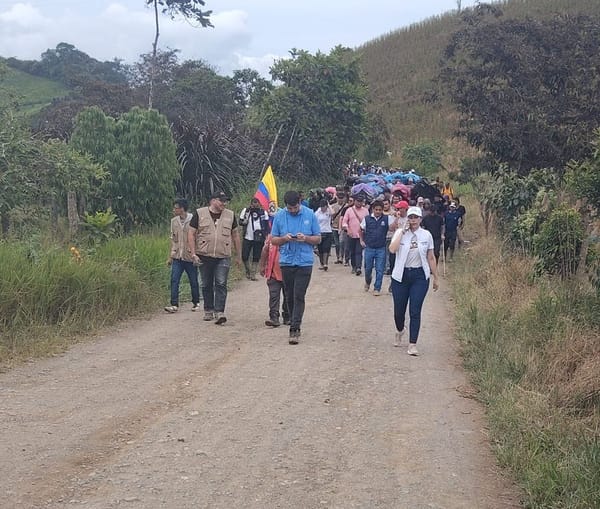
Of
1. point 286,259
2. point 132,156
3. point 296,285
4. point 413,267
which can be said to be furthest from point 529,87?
point 296,285

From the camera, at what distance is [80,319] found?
9.23 metres

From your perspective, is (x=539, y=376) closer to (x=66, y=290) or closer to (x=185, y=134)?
(x=66, y=290)

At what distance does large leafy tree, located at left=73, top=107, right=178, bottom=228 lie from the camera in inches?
633

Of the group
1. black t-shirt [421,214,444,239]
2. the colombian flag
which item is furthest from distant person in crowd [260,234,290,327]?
black t-shirt [421,214,444,239]

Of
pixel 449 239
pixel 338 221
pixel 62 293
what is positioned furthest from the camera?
pixel 449 239

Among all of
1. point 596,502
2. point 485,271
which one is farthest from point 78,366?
point 485,271

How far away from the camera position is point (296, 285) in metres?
9.09

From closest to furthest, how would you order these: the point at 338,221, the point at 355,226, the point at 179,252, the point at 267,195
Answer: the point at 179,252 < the point at 267,195 < the point at 355,226 < the point at 338,221

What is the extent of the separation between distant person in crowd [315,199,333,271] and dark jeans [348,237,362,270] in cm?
69

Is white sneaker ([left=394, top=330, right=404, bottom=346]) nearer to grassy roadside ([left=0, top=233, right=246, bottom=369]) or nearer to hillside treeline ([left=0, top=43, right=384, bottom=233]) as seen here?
grassy roadside ([left=0, top=233, right=246, bottom=369])

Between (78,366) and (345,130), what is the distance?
67.6 ft

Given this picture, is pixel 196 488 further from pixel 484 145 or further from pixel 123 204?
pixel 484 145

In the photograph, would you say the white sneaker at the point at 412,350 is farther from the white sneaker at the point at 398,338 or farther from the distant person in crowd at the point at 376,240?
the distant person in crowd at the point at 376,240

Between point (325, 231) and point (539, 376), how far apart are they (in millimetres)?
10095
